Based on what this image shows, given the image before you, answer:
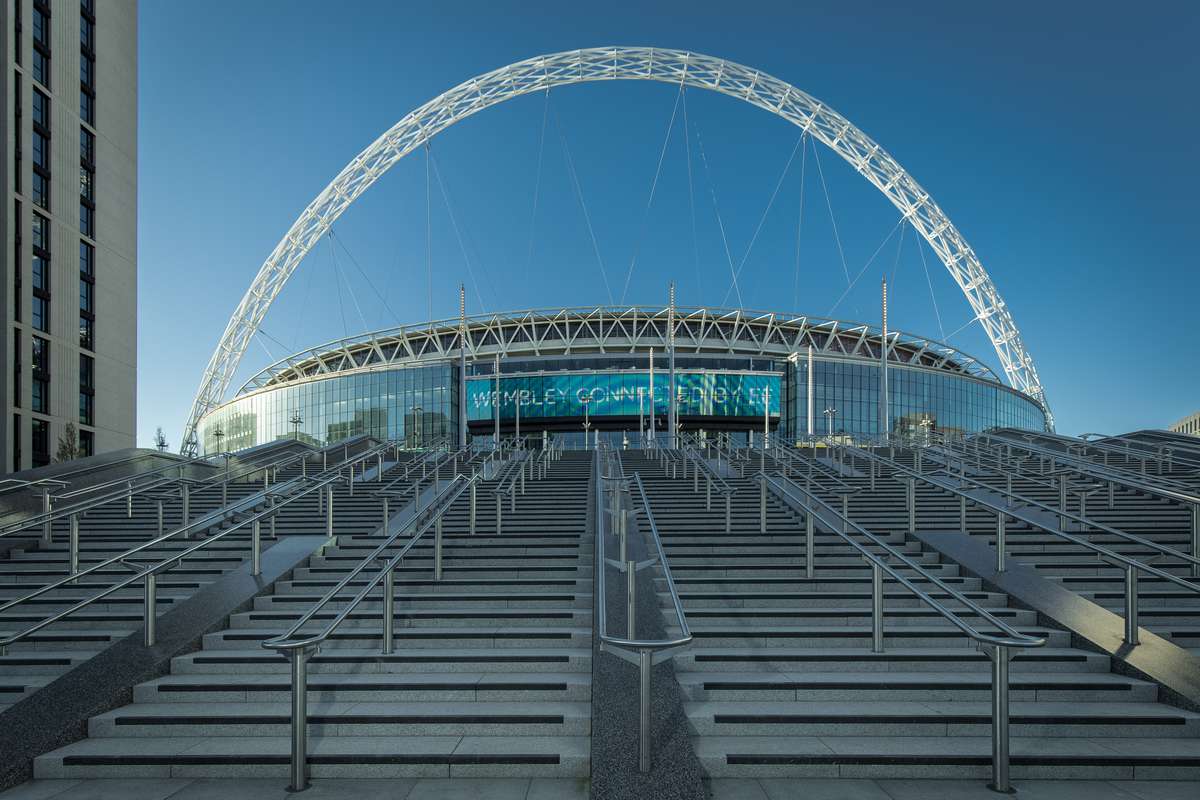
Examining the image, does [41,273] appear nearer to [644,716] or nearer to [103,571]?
Answer: [103,571]

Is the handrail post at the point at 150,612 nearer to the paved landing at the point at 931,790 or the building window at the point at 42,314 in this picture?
the paved landing at the point at 931,790

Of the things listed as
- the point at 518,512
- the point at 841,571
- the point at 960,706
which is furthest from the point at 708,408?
the point at 960,706

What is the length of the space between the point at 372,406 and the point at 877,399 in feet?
133

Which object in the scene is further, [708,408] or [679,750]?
[708,408]

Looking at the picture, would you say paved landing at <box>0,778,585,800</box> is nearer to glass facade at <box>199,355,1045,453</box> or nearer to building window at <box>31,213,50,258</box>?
building window at <box>31,213,50,258</box>

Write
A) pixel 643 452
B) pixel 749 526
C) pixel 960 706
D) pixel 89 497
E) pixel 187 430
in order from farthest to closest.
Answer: pixel 187 430 → pixel 643 452 → pixel 89 497 → pixel 749 526 → pixel 960 706

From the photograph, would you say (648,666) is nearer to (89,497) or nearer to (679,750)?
(679,750)

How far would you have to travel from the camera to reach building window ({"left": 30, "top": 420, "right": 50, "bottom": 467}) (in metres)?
38.3

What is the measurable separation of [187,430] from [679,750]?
77.0 m

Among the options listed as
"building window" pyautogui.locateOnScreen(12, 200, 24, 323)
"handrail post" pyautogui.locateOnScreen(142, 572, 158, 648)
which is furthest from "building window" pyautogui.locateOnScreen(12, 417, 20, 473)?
"handrail post" pyautogui.locateOnScreen(142, 572, 158, 648)

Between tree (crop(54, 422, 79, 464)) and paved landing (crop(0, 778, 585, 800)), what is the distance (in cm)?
3617

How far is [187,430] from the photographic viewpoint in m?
72.0

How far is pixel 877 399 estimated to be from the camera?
6175 centimetres

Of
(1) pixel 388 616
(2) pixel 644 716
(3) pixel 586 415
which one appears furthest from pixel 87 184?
(2) pixel 644 716
